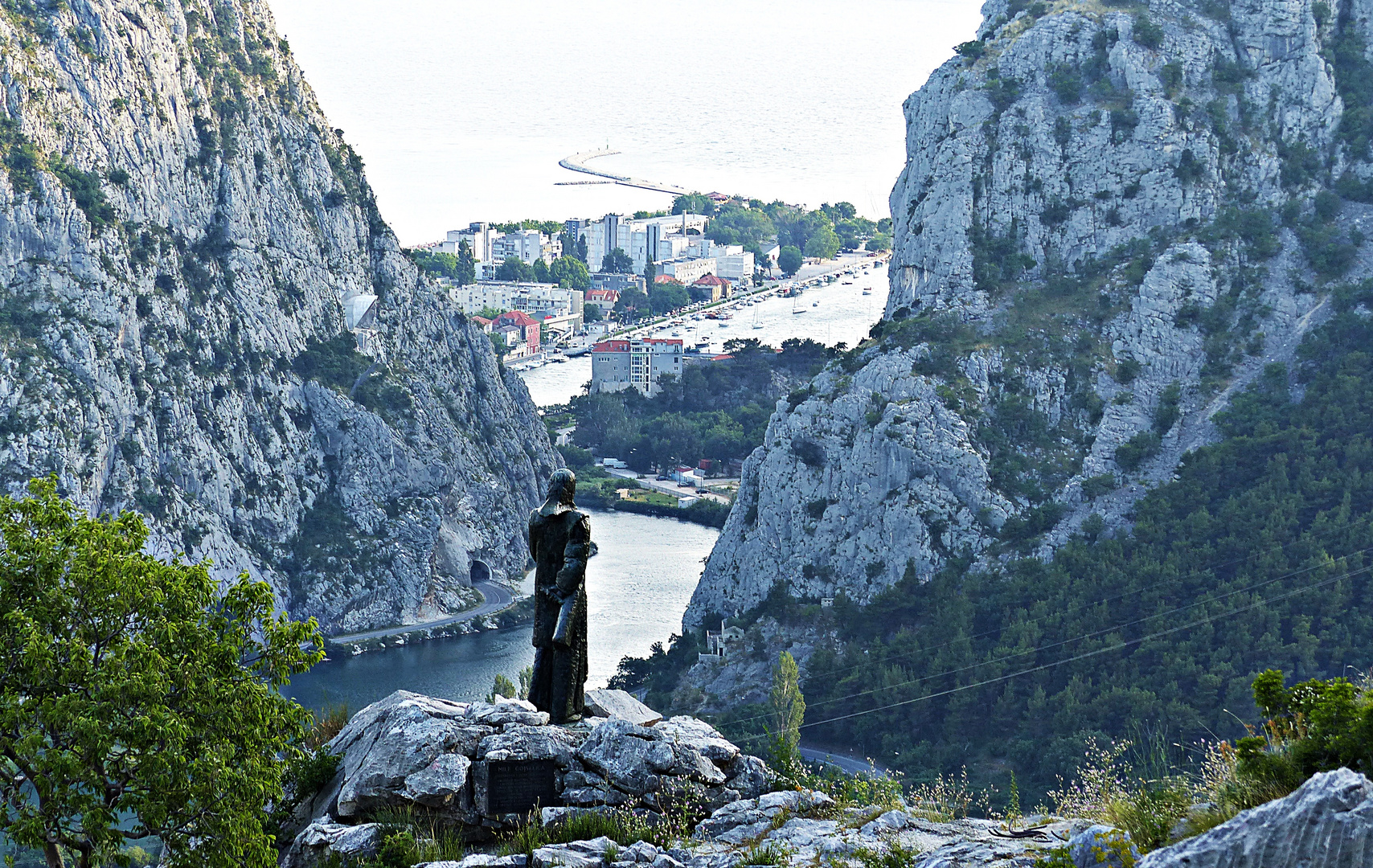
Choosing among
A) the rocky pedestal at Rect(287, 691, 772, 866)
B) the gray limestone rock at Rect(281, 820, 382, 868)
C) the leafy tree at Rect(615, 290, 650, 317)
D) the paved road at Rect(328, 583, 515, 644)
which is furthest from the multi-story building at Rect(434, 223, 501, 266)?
the gray limestone rock at Rect(281, 820, 382, 868)

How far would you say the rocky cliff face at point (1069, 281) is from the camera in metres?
64.8

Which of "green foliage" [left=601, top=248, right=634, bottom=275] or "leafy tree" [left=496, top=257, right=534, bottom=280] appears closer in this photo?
"leafy tree" [left=496, top=257, right=534, bottom=280]

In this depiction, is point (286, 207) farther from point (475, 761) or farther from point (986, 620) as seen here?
point (475, 761)

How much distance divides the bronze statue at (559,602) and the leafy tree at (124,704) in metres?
2.94

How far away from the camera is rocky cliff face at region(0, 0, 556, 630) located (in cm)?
7562

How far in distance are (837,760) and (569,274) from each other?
5277 inches

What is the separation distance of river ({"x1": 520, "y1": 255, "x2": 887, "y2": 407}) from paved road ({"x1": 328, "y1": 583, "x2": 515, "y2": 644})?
42.7m

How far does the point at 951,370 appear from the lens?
6706cm

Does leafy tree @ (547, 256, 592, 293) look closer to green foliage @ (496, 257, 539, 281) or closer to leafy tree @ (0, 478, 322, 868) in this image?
green foliage @ (496, 257, 539, 281)

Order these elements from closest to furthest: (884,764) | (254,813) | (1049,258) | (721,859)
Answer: (721,859)
(254,813)
(884,764)
(1049,258)

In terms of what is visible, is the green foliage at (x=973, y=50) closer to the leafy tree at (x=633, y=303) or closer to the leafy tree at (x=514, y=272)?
the leafy tree at (x=633, y=303)

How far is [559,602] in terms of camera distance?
18.0 meters

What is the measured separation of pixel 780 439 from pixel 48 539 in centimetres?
5483

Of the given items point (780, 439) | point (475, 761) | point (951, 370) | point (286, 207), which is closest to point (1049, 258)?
point (951, 370)
